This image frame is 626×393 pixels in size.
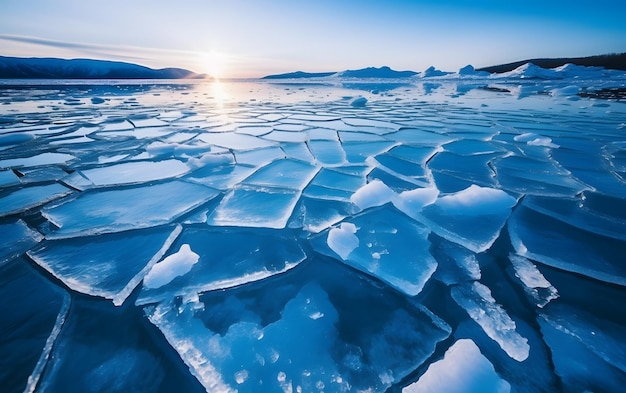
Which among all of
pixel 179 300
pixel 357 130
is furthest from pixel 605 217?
pixel 357 130

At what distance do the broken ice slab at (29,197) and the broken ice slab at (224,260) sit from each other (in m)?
1.18

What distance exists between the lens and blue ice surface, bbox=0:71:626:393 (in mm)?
850

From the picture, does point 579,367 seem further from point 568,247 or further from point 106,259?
point 106,259

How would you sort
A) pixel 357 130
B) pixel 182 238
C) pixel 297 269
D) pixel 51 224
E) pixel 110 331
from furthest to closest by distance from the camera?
pixel 357 130, pixel 51 224, pixel 182 238, pixel 297 269, pixel 110 331

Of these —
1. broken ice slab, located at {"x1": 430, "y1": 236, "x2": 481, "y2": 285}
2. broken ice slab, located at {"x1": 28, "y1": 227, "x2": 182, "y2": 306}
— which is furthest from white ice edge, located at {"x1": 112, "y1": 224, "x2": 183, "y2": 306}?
broken ice slab, located at {"x1": 430, "y1": 236, "x2": 481, "y2": 285}

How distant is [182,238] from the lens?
1517mm

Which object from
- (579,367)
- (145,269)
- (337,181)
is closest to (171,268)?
(145,269)

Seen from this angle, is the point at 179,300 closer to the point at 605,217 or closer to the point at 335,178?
the point at 335,178

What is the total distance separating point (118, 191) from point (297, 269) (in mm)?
1637

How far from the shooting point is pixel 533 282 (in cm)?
117

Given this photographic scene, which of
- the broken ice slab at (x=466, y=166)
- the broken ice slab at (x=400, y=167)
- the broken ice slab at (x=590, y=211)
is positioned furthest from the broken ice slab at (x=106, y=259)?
the broken ice slab at (x=590, y=211)

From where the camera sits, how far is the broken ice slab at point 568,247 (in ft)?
4.10

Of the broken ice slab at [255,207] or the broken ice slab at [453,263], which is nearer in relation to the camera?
the broken ice slab at [453,263]

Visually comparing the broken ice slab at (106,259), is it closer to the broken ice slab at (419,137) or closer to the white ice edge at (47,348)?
the white ice edge at (47,348)
